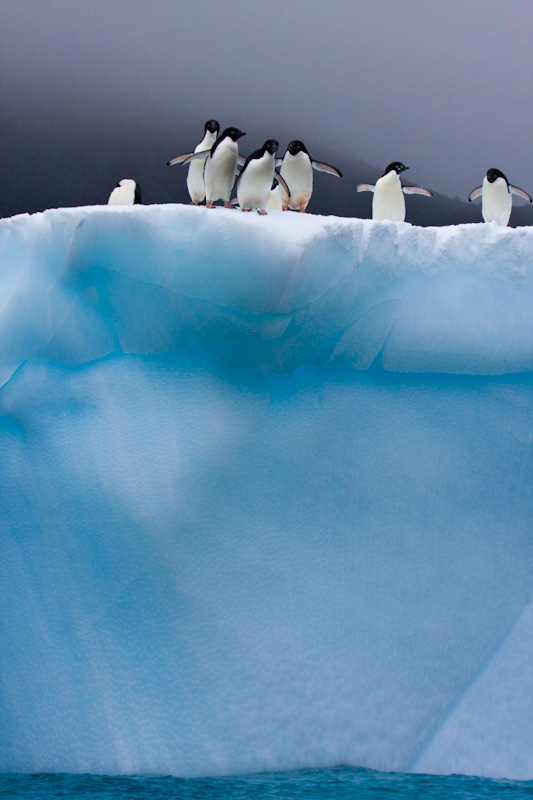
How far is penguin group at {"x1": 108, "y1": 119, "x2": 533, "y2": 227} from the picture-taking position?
3.53 m

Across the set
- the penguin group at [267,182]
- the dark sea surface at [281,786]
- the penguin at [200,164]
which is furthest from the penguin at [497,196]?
the dark sea surface at [281,786]

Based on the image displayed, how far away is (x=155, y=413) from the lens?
2832mm

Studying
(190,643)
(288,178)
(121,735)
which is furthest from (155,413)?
(288,178)

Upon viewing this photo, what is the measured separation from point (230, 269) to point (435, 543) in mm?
1385

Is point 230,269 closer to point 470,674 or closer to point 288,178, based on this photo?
point 470,674

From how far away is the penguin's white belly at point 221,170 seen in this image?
11.8 feet

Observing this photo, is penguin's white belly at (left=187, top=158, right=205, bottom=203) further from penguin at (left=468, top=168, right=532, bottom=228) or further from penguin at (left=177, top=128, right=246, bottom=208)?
penguin at (left=468, top=168, right=532, bottom=228)

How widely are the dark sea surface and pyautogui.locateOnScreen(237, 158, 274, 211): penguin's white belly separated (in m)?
2.45

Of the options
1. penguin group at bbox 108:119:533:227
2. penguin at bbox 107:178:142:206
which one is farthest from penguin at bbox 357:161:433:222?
penguin at bbox 107:178:142:206

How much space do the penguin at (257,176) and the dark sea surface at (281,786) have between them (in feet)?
8.00

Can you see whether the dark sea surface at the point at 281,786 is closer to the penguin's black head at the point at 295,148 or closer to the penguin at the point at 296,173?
the penguin at the point at 296,173

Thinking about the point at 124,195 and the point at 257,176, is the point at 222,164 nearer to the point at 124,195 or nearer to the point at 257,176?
the point at 257,176

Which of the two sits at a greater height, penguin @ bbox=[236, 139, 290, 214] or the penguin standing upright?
the penguin standing upright

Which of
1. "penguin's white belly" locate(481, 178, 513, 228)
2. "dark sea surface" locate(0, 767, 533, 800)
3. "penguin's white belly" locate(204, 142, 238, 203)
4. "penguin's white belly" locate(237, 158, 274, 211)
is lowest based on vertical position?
"dark sea surface" locate(0, 767, 533, 800)
